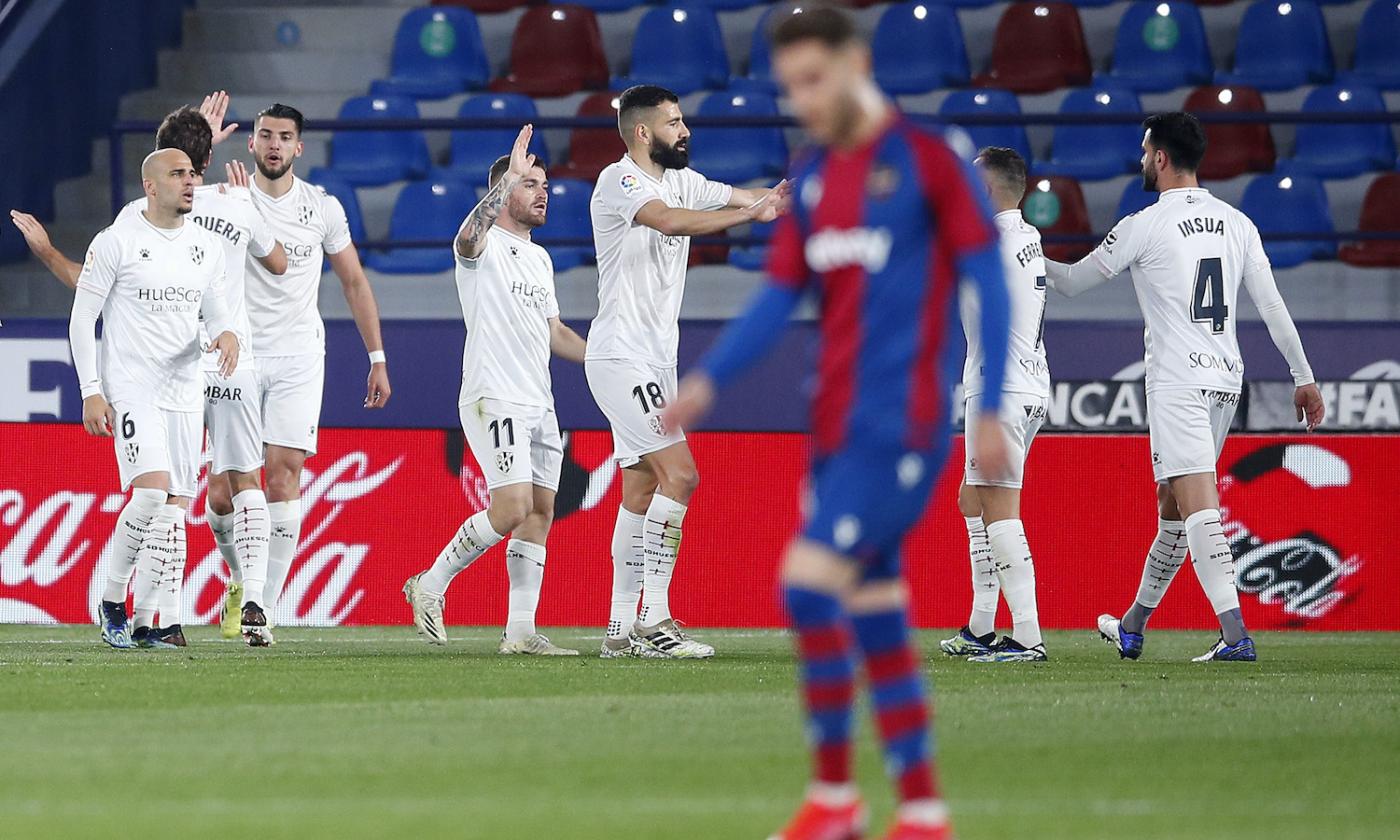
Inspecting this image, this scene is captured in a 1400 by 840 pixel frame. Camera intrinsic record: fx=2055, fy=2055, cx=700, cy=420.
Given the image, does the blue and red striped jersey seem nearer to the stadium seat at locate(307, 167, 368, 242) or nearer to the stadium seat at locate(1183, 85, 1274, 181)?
the stadium seat at locate(307, 167, 368, 242)

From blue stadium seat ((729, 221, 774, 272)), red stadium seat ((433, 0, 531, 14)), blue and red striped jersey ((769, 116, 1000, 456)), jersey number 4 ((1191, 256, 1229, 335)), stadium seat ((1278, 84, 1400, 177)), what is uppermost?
→ red stadium seat ((433, 0, 531, 14))

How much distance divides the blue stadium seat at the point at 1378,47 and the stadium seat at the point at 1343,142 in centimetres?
47

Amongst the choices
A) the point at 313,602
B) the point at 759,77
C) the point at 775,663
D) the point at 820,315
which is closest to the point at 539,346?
the point at 775,663

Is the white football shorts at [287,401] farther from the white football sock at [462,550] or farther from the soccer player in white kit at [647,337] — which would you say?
the soccer player in white kit at [647,337]

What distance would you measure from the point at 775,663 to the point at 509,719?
2559 mm

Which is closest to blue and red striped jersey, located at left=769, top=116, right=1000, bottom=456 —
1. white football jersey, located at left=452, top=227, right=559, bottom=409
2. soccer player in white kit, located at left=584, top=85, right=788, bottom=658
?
soccer player in white kit, located at left=584, top=85, right=788, bottom=658

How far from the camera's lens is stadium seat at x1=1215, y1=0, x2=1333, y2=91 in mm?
15109

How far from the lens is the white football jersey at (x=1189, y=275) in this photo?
926 cm

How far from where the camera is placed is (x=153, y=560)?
381 inches

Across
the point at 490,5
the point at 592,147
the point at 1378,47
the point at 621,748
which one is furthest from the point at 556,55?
the point at 621,748

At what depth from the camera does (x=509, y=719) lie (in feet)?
21.6

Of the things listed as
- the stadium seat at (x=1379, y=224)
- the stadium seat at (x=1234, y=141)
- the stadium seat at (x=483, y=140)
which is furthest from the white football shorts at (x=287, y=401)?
the stadium seat at (x=1379, y=224)

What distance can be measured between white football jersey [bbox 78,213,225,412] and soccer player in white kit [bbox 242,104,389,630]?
714 mm

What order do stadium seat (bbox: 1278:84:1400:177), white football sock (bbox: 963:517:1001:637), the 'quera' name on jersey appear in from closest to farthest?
the 'quera' name on jersey → white football sock (bbox: 963:517:1001:637) → stadium seat (bbox: 1278:84:1400:177)
